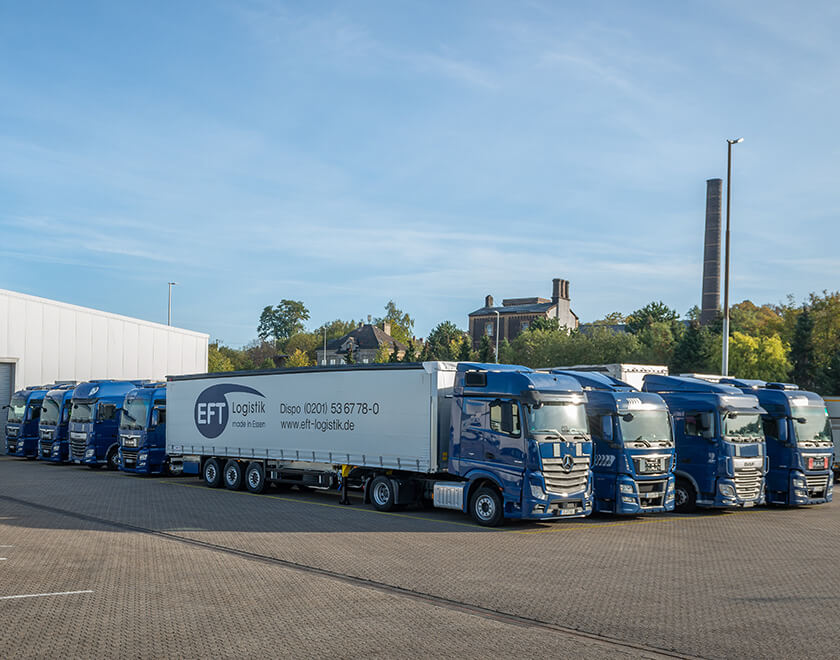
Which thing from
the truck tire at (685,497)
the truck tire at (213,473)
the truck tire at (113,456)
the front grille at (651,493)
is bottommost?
the truck tire at (113,456)

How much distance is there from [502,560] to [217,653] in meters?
6.28

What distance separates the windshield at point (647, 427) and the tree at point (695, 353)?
48264 mm

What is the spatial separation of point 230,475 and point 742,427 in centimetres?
1357

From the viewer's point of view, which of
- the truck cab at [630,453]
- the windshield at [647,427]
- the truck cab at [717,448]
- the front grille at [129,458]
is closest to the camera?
the truck cab at [630,453]

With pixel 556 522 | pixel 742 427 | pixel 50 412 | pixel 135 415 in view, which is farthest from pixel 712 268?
pixel 556 522

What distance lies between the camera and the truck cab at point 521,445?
1664 centimetres

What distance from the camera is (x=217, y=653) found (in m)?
8.05

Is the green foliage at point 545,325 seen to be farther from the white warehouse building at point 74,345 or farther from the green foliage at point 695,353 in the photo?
the white warehouse building at point 74,345

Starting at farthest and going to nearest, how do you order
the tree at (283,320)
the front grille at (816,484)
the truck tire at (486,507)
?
the tree at (283,320) < the front grille at (816,484) < the truck tire at (486,507)

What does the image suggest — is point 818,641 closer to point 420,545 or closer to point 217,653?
point 217,653

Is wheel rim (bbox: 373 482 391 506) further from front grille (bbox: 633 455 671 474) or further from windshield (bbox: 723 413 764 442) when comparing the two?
windshield (bbox: 723 413 764 442)

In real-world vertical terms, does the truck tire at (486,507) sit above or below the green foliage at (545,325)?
below

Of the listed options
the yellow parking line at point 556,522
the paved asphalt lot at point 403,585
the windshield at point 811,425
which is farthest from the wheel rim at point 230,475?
the windshield at point 811,425

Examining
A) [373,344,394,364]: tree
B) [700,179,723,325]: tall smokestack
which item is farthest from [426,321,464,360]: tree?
[700,179,723,325]: tall smokestack
